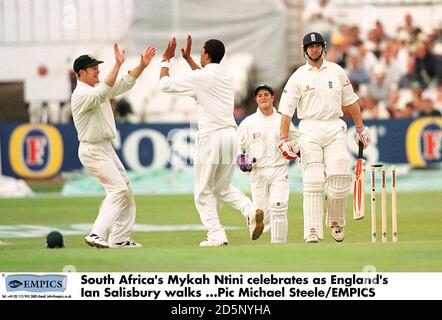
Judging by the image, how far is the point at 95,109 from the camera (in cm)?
1095

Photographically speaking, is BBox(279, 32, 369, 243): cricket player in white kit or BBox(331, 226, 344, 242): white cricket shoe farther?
BBox(331, 226, 344, 242): white cricket shoe

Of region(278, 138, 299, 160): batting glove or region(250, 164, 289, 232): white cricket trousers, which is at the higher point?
region(278, 138, 299, 160): batting glove

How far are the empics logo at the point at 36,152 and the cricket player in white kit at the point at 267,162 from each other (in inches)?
299

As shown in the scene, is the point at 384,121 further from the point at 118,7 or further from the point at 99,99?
the point at 99,99

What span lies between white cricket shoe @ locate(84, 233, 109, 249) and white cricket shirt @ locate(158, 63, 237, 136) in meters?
1.17

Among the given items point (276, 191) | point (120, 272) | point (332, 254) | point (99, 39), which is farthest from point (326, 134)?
point (99, 39)

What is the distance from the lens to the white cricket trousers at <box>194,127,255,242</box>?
1093 cm

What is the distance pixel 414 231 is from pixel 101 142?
3380mm

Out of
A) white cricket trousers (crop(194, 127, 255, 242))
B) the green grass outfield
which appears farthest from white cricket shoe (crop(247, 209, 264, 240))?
the green grass outfield

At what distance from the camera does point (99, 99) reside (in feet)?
35.3

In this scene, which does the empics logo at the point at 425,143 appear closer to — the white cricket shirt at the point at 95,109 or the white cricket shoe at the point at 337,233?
the white cricket shoe at the point at 337,233

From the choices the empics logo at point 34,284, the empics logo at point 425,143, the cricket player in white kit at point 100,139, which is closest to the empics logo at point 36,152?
the empics logo at point 425,143

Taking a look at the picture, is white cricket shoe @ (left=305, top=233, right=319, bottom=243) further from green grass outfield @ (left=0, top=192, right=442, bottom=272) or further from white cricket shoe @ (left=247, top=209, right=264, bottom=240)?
green grass outfield @ (left=0, top=192, right=442, bottom=272)

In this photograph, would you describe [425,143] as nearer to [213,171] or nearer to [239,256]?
[213,171]
